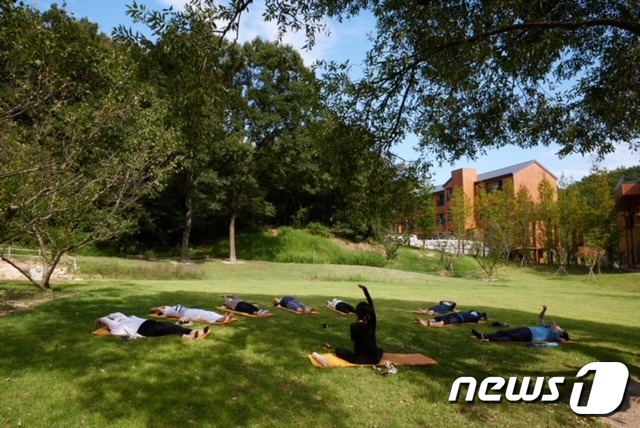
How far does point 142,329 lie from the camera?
852cm

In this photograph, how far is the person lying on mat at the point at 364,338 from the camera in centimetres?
742

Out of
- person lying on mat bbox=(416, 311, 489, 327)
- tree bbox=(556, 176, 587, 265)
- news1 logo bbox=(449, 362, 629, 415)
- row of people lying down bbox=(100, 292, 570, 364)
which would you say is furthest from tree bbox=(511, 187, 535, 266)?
news1 logo bbox=(449, 362, 629, 415)

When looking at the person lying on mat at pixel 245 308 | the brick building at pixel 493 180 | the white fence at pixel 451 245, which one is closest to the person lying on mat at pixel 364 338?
the person lying on mat at pixel 245 308

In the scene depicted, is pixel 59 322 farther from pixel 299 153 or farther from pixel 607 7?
pixel 299 153

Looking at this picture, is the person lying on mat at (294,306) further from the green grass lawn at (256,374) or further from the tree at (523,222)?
the tree at (523,222)

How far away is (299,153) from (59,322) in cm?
3137

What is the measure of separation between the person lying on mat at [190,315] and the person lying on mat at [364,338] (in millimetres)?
3714

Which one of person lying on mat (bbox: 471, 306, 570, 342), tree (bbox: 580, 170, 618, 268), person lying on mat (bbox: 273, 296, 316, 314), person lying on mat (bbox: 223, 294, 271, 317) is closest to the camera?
person lying on mat (bbox: 471, 306, 570, 342)

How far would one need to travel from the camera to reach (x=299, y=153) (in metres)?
39.8

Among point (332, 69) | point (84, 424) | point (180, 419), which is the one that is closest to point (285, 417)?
point (180, 419)

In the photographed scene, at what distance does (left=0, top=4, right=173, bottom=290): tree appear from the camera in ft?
21.8

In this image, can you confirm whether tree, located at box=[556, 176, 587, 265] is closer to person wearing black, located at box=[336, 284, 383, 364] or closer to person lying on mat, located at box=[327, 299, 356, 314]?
person lying on mat, located at box=[327, 299, 356, 314]

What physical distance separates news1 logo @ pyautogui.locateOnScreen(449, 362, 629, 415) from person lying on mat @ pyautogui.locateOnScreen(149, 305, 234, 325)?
5644 mm

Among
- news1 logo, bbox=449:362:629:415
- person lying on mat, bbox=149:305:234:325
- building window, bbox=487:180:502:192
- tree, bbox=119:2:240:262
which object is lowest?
news1 logo, bbox=449:362:629:415
